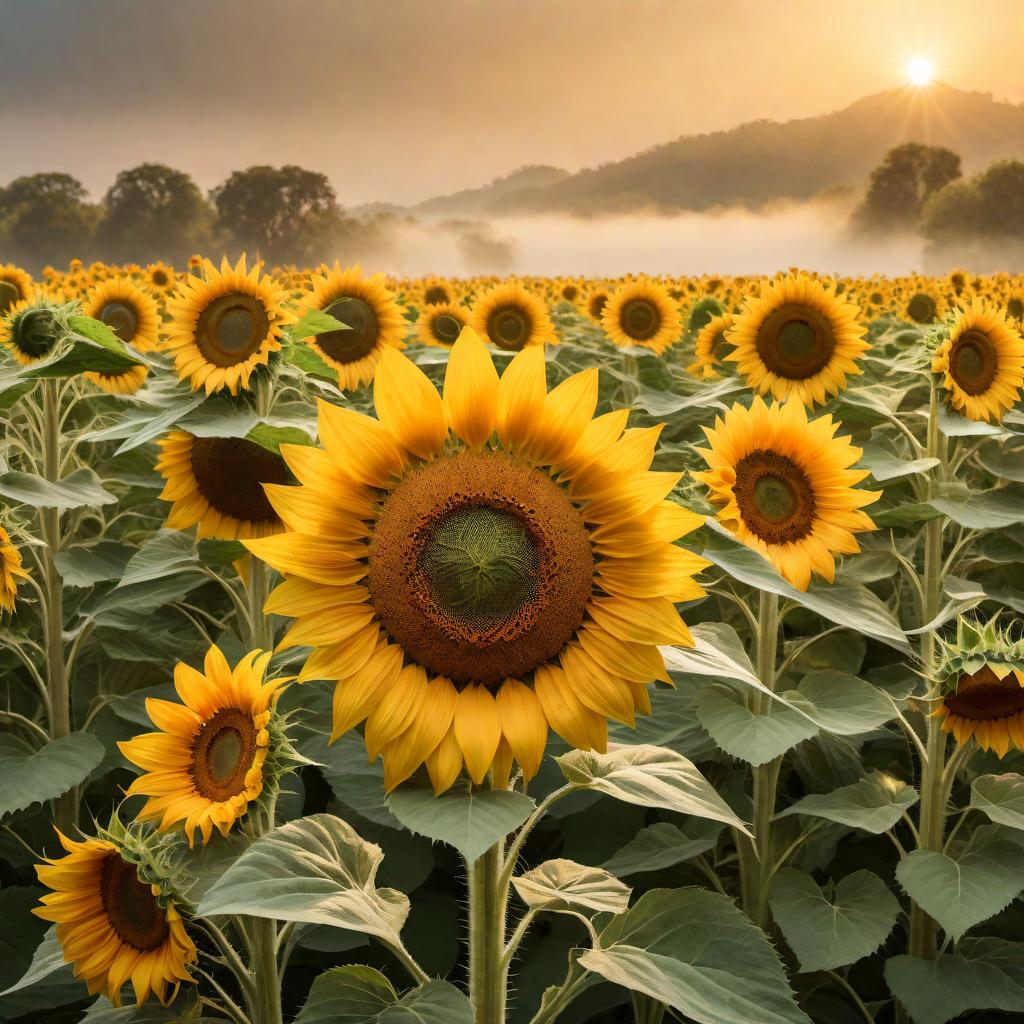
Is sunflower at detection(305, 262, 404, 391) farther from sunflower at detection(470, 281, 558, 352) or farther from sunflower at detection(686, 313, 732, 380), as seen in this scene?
sunflower at detection(470, 281, 558, 352)

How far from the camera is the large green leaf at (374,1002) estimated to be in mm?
1346

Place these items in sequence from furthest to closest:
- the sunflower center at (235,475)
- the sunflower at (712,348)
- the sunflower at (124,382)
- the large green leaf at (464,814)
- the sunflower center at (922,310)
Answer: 1. the sunflower center at (922,310)
2. the sunflower at (712,348)
3. the sunflower at (124,382)
4. the sunflower center at (235,475)
5. the large green leaf at (464,814)

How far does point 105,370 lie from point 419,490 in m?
1.20

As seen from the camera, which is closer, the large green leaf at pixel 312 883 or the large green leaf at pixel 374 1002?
the large green leaf at pixel 312 883

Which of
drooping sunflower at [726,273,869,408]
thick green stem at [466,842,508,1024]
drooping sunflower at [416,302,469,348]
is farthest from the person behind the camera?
drooping sunflower at [416,302,469,348]

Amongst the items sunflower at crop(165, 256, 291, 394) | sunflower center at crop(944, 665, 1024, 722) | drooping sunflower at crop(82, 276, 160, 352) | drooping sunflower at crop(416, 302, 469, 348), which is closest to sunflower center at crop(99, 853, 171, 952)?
sunflower at crop(165, 256, 291, 394)

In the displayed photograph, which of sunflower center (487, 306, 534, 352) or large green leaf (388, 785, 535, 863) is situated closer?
large green leaf (388, 785, 535, 863)

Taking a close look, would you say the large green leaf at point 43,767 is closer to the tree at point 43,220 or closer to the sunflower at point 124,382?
the sunflower at point 124,382

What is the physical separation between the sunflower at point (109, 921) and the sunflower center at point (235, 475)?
1.00m

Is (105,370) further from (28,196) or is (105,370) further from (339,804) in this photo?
(28,196)

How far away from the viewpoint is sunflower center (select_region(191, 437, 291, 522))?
254cm

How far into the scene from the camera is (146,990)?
1.70 m

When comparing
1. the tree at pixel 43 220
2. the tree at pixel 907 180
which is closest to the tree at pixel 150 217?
the tree at pixel 43 220

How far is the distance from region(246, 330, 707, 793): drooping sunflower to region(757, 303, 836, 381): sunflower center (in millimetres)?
2737
